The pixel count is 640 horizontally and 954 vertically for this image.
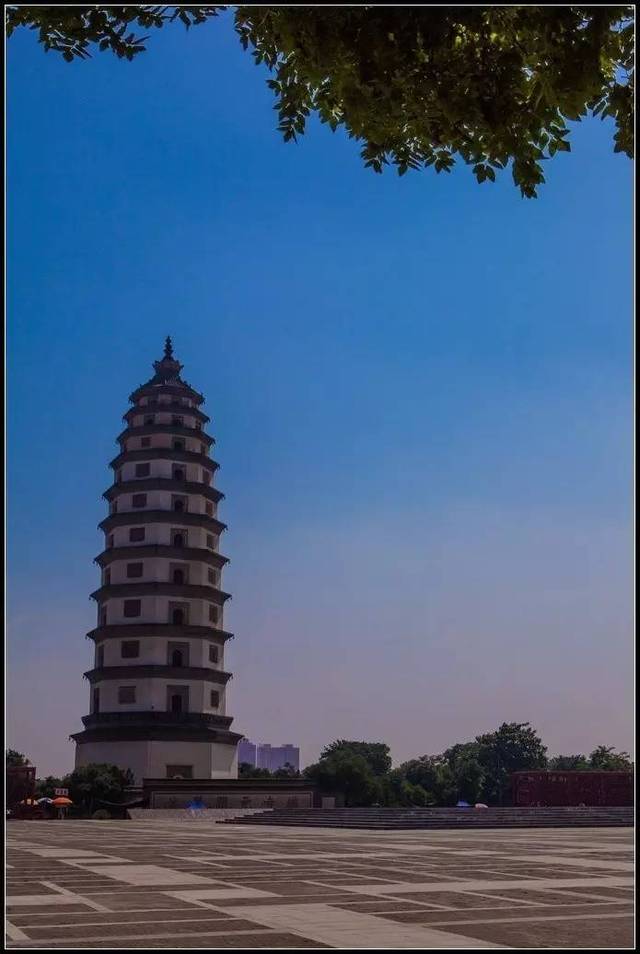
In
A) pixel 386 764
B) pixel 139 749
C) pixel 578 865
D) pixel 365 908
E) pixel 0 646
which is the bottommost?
pixel 386 764

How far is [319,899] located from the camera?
9.73 meters

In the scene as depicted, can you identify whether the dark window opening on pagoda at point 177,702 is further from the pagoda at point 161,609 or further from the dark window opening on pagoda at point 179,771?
the dark window opening on pagoda at point 179,771

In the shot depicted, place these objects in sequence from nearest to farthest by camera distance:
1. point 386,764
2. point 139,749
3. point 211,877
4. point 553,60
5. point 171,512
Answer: point 553,60, point 211,877, point 139,749, point 171,512, point 386,764

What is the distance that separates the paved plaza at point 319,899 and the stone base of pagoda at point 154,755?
3302 cm

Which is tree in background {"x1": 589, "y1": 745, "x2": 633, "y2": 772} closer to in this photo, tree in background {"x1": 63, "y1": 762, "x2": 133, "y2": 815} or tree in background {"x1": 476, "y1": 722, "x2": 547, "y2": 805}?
tree in background {"x1": 476, "y1": 722, "x2": 547, "y2": 805}

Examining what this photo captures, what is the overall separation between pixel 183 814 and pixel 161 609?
13.6 metres

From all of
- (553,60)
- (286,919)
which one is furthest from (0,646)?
(286,919)

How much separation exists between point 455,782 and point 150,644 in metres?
30.4

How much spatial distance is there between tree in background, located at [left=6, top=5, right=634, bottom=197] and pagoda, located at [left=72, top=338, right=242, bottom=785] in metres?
47.2

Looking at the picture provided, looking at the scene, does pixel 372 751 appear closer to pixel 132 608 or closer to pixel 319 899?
pixel 132 608

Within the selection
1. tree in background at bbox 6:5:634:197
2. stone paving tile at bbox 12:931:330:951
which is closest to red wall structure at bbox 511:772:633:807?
stone paving tile at bbox 12:931:330:951

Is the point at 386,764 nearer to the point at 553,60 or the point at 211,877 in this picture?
the point at 211,877

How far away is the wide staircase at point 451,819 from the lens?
3073cm

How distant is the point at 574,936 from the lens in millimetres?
7535
